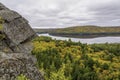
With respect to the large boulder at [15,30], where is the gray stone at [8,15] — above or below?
above

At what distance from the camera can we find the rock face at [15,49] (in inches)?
540

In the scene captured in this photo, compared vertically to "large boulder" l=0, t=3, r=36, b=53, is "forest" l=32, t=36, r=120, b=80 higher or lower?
lower

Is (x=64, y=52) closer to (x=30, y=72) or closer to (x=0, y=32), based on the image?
(x=0, y=32)

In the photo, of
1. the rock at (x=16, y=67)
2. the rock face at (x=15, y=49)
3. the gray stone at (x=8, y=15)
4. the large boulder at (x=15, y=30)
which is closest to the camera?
the rock at (x=16, y=67)

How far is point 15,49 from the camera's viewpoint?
22.5m

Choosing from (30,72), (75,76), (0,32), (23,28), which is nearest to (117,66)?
(75,76)

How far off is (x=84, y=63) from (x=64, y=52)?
6.05 m

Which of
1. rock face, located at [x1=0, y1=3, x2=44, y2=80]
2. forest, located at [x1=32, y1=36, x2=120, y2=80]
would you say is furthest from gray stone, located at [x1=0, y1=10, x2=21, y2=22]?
forest, located at [x1=32, y1=36, x2=120, y2=80]

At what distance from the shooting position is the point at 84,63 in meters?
41.8

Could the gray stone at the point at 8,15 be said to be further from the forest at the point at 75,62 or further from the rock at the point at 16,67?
the rock at the point at 16,67

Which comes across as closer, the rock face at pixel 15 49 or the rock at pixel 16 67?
the rock at pixel 16 67

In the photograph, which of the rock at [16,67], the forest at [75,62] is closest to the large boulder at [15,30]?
the forest at [75,62]

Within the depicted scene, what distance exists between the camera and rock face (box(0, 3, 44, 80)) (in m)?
13.7

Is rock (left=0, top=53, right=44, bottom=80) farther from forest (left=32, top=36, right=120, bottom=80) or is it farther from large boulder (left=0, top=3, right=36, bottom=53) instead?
large boulder (left=0, top=3, right=36, bottom=53)
